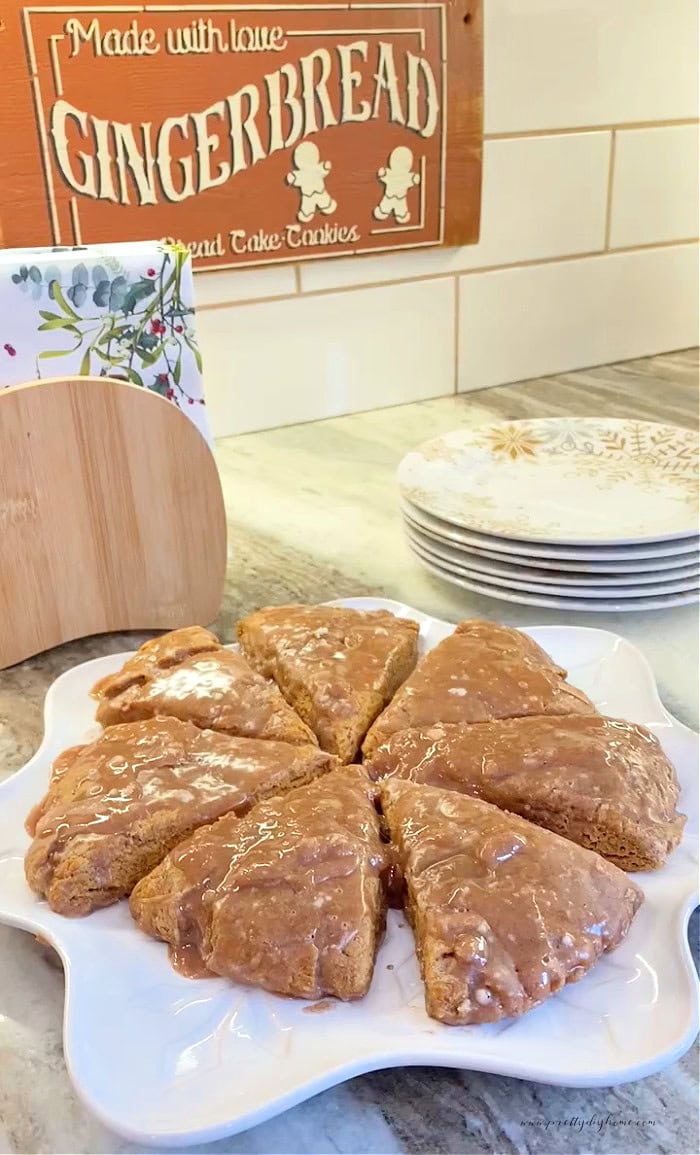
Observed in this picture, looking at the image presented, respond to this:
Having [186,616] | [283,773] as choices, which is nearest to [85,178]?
[186,616]

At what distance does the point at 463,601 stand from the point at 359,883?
0.46 m

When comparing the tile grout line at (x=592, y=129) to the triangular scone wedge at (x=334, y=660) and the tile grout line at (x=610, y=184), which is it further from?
the triangular scone wedge at (x=334, y=660)

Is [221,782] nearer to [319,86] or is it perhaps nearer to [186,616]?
[186,616]

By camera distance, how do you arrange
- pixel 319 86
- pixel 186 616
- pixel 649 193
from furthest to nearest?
pixel 649 193 → pixel 319 86 → pixel 186 616

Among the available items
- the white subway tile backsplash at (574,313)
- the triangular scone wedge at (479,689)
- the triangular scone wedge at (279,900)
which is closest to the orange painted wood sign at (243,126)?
the white subway tile backsplash at (574,313)

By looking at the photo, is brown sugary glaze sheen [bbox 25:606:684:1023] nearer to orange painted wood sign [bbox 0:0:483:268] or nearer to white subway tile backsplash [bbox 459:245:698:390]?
orange painted wood sign [bbox 0:0:483:268]

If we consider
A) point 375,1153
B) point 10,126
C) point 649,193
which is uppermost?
point 10,126

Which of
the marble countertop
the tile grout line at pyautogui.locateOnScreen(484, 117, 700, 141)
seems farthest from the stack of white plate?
the tile grout line at pyautogui.locateOnScreen(484, 117, 700, 141)

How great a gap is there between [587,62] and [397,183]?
0.35 metres

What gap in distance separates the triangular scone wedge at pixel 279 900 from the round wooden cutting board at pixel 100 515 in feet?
1.13

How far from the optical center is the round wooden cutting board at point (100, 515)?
78 cm

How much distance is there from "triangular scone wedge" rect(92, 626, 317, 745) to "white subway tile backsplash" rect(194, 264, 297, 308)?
2.14 ft

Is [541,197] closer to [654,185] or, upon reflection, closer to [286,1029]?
[654,185]

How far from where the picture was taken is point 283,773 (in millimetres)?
614
